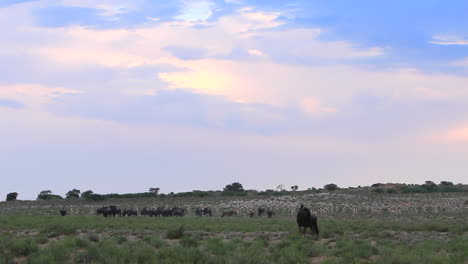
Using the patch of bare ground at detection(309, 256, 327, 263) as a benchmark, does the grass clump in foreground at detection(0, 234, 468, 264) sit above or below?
above

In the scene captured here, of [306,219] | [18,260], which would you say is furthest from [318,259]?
[18,260]

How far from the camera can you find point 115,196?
97.8 metres

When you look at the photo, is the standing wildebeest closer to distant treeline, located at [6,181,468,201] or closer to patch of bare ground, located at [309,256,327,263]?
patch of bare ground, located at [309,256,327,263]

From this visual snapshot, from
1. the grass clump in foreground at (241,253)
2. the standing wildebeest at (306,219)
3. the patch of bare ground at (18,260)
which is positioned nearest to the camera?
the grass clump in foreground at (241,253)

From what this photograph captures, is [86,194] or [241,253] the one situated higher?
[86,194]

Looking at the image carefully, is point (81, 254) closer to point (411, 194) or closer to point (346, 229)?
point (346, 229)

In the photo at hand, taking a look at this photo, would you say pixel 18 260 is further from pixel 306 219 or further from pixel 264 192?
pixel 264 192

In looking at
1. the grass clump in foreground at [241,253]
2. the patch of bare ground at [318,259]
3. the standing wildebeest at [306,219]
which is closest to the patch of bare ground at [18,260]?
the grass clump in foreground at [241,253]

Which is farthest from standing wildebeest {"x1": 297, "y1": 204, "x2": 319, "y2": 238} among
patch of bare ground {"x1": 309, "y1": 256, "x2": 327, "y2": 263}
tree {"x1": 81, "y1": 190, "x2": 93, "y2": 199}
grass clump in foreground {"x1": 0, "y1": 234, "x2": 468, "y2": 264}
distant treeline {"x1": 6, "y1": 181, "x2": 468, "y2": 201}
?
tree {"x1": 81, "y1": 190, "x2": 93, "y2": 199}

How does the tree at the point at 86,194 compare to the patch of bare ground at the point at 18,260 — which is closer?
the patch of bare ground at the point at 18,260

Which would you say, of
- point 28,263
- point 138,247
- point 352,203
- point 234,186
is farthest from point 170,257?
point 234,186

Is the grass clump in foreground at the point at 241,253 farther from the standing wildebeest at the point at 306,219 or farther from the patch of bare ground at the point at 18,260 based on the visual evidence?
the standing wildebeest at the point at 306,219

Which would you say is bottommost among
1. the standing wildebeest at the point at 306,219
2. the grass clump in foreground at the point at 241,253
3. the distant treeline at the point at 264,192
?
the grass clump in foreground at the point at 241,253

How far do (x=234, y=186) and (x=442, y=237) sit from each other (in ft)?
306
